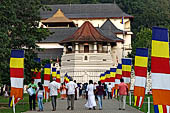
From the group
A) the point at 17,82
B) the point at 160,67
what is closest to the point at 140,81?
the point at 17,82

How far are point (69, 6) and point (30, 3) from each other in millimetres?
93701

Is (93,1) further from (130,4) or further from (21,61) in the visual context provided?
(21,61)

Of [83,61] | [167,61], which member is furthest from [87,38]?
[167,61]

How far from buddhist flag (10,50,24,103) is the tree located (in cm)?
524

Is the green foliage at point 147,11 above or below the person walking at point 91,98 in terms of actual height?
above

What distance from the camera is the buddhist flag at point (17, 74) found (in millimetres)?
21500

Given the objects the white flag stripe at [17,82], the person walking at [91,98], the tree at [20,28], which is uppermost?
the tree at [20,28]

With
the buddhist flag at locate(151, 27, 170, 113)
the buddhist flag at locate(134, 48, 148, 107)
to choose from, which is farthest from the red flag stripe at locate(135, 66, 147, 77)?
the buddhist flag at locate(151, 27, 170, 113)

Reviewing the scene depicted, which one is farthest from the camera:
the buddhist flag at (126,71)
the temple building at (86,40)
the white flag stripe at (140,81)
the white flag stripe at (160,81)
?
the temple building at (86,40)

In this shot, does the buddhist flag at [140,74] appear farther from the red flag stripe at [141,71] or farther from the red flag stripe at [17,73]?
the red flag stripe at [17,73]

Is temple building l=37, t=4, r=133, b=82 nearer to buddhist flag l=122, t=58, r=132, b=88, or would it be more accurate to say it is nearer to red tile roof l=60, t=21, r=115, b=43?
red tile roof l=60, t=21, r=115, b=43

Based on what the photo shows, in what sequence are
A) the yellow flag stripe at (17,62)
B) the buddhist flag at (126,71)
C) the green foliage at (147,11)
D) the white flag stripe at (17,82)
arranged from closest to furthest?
1. the white flag stripe at (17,82)
2. the yellow flag stripe at (17,62)
3. the buddhist flag at (126,71)
4. the green foliage at (147,11)

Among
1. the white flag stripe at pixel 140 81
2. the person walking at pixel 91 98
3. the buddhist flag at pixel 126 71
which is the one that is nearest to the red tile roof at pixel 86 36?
the buddhist flag at pixel 126 71

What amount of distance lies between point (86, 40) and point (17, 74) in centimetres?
5648
